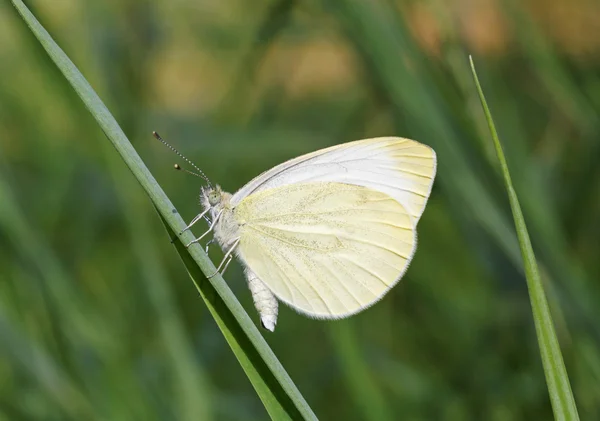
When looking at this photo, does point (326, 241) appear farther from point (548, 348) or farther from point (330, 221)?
point (548, 348)

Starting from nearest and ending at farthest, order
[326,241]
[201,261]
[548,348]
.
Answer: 1. [548,348]
2. [201,261]
3. [326,241]

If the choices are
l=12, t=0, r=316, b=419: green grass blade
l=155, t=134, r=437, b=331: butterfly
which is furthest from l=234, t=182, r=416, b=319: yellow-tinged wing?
l=12, t=0, r=316, b=419: green grass blade

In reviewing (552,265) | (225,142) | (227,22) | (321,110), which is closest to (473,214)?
(552,265)

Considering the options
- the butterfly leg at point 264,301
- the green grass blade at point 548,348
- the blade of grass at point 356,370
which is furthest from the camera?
the blade of grass at point 356,370

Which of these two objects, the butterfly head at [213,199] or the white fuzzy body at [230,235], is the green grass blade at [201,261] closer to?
the white fuzzy body at [230,235]

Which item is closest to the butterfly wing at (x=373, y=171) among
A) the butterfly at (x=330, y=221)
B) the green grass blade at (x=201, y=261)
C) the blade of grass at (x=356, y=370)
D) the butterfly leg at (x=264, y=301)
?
the butterfly at (x=330, y=221)

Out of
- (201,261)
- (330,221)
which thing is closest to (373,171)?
(330,221)
